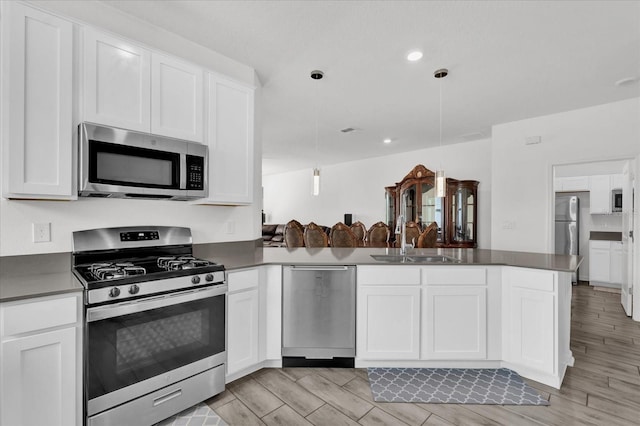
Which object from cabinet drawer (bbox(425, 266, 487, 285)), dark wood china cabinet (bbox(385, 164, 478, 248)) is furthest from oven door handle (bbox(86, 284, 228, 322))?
dark wood china cabinet (bbox(385, 164, 478, 248))

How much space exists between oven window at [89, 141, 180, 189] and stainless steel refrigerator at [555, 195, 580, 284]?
256 inches

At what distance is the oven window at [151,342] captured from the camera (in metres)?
1.48

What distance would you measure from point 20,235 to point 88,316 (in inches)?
31.2

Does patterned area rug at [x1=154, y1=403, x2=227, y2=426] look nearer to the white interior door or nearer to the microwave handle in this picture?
the microwave handle

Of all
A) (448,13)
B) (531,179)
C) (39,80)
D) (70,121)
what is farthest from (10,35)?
(531,179)

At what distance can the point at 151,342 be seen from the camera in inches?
65.2

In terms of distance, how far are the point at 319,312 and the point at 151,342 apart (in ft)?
3.76

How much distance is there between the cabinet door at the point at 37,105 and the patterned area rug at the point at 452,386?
2.33 meters

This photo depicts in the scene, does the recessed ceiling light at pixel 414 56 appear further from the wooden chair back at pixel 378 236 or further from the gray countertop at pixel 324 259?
the wooden chair back at pixel 378 236

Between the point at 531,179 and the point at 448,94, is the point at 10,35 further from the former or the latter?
the point at 531,179

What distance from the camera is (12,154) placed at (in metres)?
1.52

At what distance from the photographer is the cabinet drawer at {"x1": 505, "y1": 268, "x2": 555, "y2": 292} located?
2082mm

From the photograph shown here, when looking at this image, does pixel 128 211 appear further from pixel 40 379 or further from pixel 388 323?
A: pixel 388 323

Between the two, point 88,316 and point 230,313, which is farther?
point 230,313
